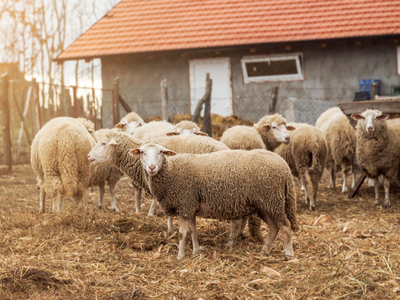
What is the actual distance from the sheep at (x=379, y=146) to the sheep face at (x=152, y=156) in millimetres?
4215

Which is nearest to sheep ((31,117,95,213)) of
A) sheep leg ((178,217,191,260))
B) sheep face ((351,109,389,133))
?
sheep leg ((178,217,191,260))

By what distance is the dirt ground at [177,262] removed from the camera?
13.3 feet

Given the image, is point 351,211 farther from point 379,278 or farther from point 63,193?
point 63,193

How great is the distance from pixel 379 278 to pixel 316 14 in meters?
13.7

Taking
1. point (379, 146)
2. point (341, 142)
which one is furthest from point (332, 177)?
point (379, 146)

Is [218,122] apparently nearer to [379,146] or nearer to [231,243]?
[379,146]

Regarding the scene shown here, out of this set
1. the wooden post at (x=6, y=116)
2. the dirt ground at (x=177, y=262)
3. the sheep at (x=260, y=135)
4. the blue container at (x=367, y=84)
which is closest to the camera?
the dirt ground at (x=177, y=262)

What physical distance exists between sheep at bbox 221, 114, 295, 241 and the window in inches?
312

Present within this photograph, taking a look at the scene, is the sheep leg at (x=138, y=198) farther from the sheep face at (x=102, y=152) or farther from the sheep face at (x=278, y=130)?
the sheep face at (x=278, y=130)

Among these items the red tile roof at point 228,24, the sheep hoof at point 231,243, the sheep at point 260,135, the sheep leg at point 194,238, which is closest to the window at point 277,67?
the red tile roof at point 228,24

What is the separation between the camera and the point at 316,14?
1627 centimetres

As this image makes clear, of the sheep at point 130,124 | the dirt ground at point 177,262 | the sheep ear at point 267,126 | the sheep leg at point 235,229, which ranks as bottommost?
the dirt ground at point 177,262

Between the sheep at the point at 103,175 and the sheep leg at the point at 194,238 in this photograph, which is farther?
the sheep at the point at 103,175

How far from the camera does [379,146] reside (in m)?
7.96
